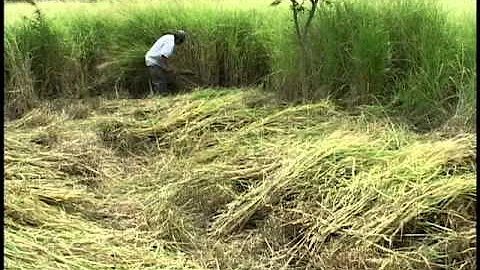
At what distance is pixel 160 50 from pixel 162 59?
0.08 meters

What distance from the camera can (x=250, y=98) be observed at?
4.80 meters

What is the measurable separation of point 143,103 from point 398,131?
7.53 feet

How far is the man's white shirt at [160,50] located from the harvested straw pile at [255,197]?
1.26 metres

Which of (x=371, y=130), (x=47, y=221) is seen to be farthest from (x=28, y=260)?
(x=371, y=130)

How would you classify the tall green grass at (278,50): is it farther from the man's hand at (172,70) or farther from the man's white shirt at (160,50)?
the man's white shirt at (160,50)

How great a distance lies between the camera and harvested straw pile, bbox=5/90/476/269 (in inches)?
100

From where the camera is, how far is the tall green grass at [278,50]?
3914mm

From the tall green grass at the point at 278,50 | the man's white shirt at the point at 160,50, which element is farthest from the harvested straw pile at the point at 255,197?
the man's white shirt at the point at 160,50

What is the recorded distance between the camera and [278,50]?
4.97 m

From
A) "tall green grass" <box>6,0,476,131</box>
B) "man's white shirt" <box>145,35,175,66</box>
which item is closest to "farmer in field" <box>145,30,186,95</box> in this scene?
"man's white shirt" <box>145,35,175,66</box>

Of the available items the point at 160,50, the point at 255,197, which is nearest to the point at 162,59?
the point at 160,50

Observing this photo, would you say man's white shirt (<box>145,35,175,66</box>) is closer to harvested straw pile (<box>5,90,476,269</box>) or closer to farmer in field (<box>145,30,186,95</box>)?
farmer in field (<box>145,30,186,95</box>)

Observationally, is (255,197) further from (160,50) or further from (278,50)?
(160,50)

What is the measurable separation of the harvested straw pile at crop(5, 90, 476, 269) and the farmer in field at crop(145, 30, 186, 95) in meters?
1.29
